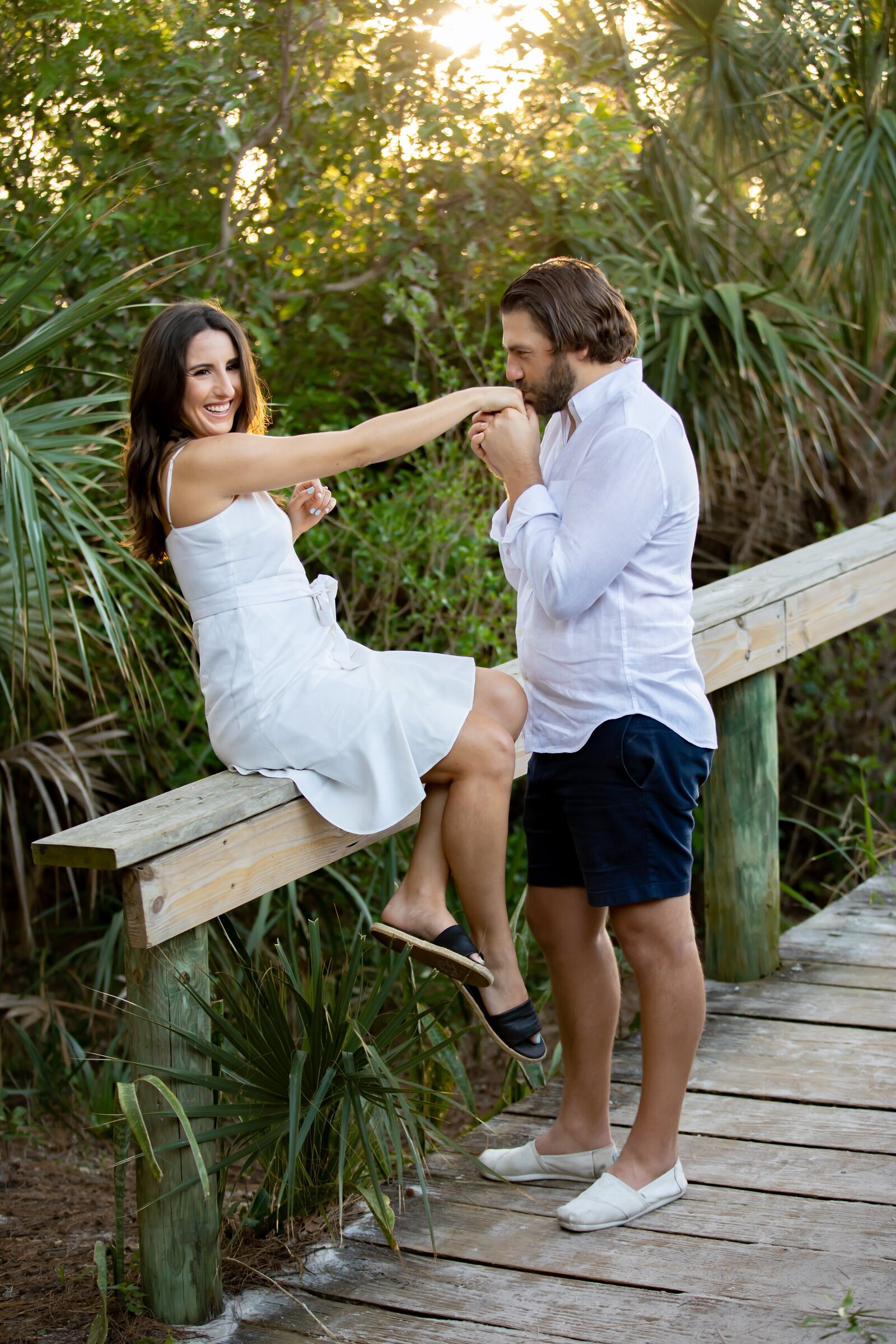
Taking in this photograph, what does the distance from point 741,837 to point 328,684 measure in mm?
1570

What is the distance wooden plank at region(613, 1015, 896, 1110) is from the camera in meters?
2.92

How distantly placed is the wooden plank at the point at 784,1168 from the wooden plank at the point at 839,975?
2.75 ft

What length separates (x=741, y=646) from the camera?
11.1 ft

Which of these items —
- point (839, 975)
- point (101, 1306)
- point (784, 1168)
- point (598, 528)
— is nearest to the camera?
point (101, 1306)

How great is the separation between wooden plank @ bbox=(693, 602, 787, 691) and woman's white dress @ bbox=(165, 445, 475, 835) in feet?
3.04

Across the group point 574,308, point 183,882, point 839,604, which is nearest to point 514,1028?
point 183,882

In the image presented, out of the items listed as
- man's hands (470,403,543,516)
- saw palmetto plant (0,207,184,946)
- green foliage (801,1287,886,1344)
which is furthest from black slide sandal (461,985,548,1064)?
saw palmetto plant (0,207,184,946)

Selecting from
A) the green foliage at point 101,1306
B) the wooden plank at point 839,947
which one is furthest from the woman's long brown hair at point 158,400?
the wooden plank at point 839,947

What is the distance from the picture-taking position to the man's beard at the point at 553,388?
95.5 inches

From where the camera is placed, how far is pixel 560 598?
7.53 ft

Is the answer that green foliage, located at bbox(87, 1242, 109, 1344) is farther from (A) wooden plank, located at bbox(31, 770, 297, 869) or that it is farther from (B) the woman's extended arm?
(B) the woman's extended arm

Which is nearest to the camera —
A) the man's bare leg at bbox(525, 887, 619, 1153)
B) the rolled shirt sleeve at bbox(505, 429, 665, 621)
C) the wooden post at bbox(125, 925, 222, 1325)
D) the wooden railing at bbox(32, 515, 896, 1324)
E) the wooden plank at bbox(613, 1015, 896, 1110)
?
the wooden railing at bbox(32, 515, 896, 1324)

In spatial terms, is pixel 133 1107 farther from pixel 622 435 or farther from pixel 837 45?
pixel 837 45

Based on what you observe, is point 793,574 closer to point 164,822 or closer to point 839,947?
point 839,947
